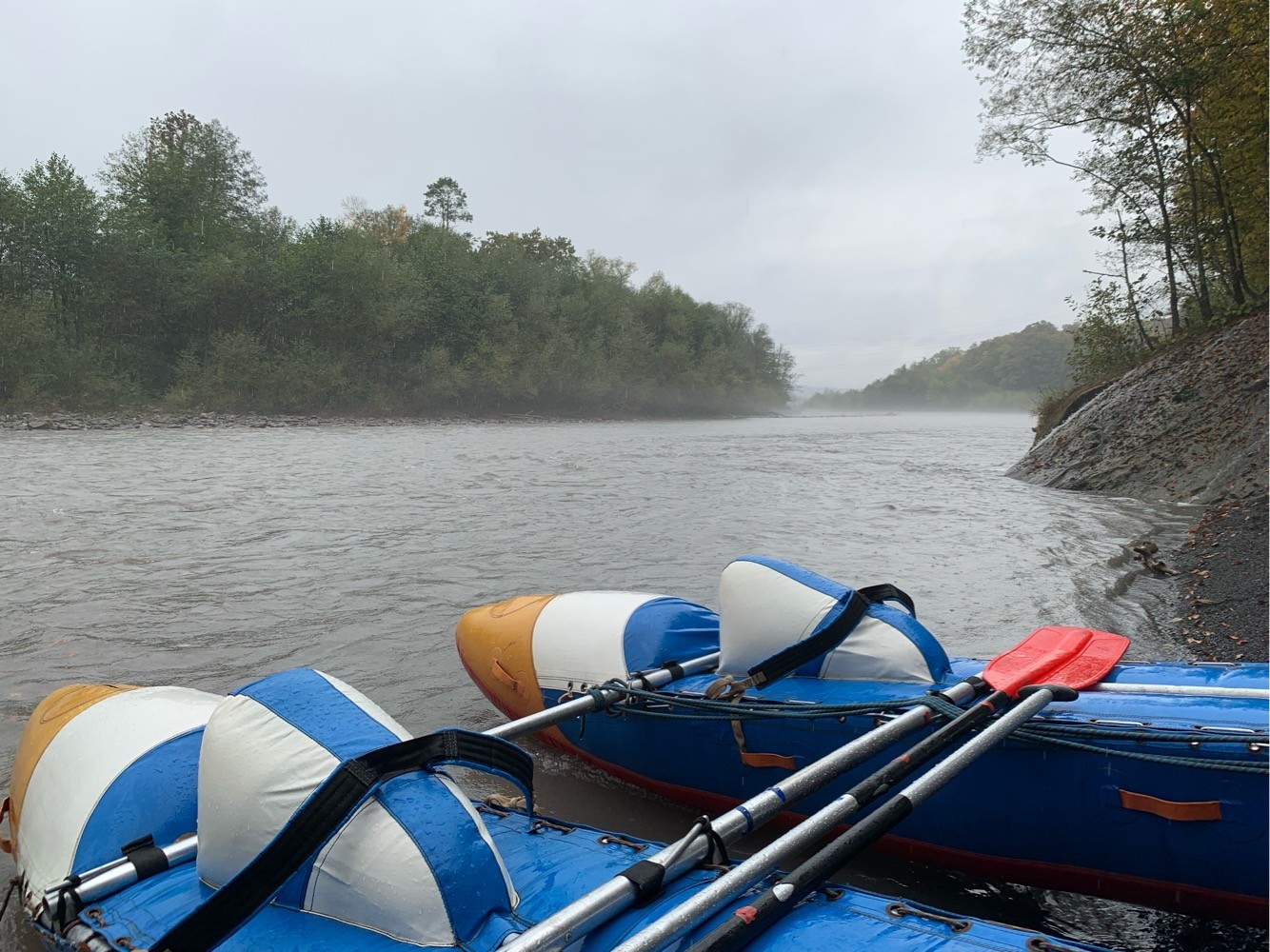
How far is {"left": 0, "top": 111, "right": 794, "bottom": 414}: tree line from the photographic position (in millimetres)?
36625

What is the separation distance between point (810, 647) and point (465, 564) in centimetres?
542

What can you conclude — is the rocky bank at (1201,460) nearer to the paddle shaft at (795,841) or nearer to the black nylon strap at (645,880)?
the paddle shaft at (795,841)

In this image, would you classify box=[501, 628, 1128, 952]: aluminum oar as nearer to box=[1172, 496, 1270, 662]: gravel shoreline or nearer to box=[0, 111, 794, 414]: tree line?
box=[1172, 496, 1270, 662]: gravel shoreline

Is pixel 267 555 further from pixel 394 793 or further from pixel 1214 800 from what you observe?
pixel 1214 800

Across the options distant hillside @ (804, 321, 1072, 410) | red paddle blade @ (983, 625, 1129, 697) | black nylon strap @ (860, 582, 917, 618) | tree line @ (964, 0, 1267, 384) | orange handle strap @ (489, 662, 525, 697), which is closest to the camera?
red paddle blade @ (983, 625, 1129, 697)

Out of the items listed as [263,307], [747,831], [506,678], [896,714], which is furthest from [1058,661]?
[263,307]

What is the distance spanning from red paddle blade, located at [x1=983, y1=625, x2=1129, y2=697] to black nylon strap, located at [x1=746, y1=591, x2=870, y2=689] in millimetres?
537

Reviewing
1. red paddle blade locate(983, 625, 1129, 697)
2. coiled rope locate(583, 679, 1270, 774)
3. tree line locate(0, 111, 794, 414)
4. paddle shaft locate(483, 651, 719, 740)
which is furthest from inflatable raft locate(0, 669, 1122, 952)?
tree line locate(0, 111, 794, 414)

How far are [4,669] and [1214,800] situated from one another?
6123 mm

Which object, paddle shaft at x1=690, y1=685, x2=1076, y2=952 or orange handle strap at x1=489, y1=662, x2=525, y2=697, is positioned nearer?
paddle shaft at x1=690, y1=685, x2=1076, y2=952

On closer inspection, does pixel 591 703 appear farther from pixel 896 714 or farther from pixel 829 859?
pixel 829 859

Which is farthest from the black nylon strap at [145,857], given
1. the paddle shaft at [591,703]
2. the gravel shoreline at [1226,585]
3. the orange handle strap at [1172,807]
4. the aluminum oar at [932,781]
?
the gravel shoreline at [1226,585]

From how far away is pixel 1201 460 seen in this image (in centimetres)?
1128

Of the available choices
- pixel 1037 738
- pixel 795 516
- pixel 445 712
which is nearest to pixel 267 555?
pixel 445 712
